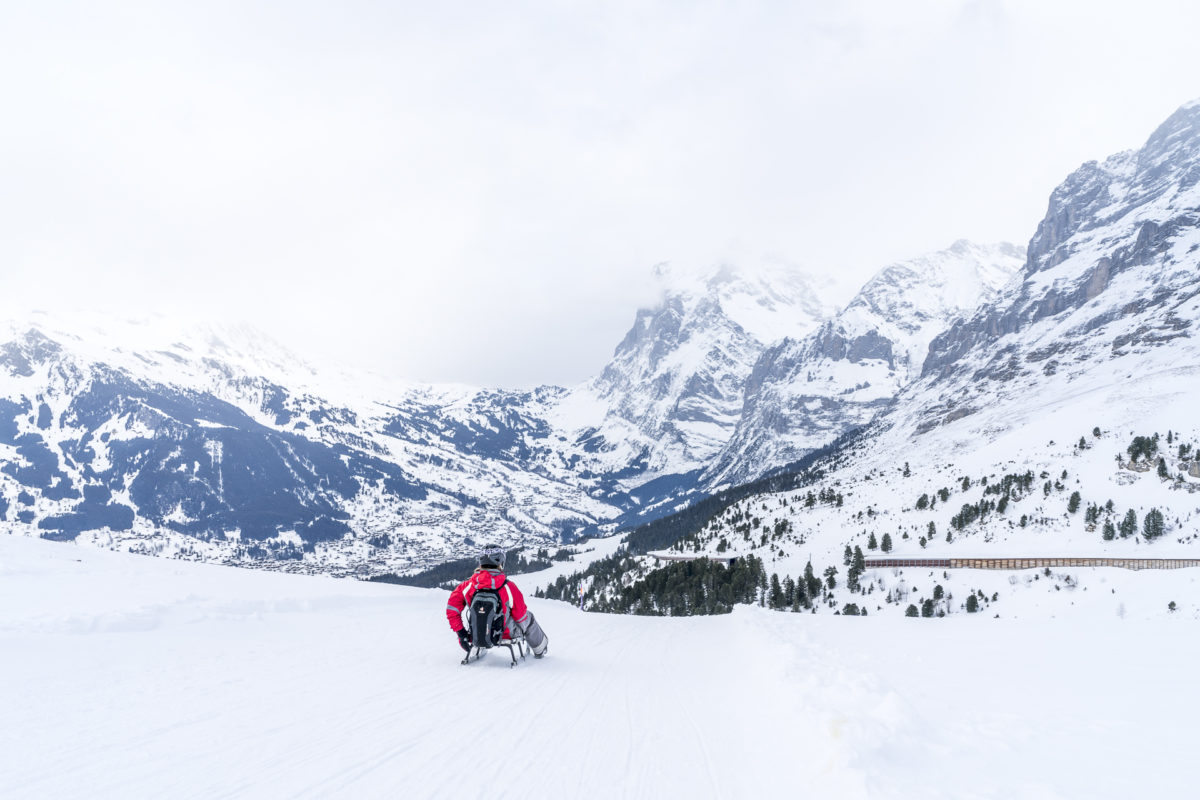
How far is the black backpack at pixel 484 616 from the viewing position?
13.7m

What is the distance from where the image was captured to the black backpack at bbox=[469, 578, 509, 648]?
45.0 ft

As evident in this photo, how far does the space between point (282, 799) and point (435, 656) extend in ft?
30.8

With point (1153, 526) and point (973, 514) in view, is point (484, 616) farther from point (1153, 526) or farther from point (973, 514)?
point (973, 514)

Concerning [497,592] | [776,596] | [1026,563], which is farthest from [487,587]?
[1026,563]

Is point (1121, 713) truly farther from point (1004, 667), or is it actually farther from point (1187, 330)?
point (1187, 330)

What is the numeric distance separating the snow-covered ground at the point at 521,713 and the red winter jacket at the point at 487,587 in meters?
1.06

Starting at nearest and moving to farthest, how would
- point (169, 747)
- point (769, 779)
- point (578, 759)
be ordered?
point (169, 747)
point (769, 779)
point (578, 759)

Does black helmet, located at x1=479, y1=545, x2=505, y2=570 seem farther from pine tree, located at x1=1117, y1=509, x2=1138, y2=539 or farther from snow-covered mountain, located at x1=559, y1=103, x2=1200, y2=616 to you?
pine tree, located at x1=1117, y1=509, x2=1138, y2=539

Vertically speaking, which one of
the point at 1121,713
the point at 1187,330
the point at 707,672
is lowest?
the point at 707,672

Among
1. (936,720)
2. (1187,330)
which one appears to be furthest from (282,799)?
(1187,330)

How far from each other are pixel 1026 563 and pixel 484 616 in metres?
72.2

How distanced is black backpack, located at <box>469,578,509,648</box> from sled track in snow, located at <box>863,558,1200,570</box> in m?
62.8

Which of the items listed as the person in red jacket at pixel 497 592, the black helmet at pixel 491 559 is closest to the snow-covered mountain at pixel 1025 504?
the person in red jacket at pixel 497 592

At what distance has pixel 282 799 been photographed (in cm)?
570
